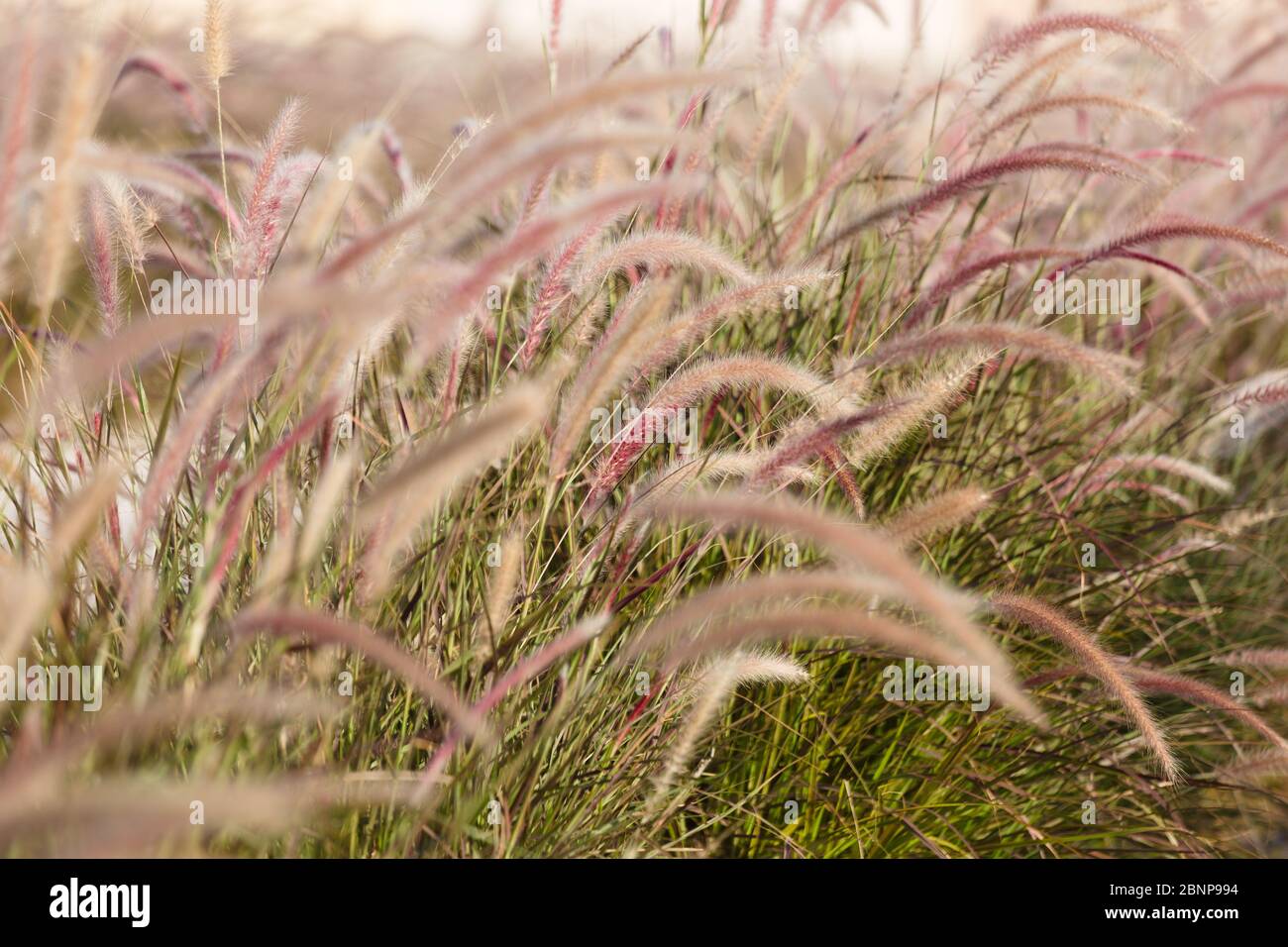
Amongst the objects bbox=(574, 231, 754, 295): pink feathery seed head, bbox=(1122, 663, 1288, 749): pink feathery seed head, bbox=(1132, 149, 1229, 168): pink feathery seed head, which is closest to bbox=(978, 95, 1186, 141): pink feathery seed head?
bbox=(1132, 149, 1229, 168): pink feathery seed head

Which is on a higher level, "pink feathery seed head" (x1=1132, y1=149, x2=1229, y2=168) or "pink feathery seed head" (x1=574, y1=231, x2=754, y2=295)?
"pink feathery seed head" (x1=1132, y1=149, x2=1229, y2=168)

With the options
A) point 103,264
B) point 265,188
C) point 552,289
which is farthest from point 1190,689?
point 103,264

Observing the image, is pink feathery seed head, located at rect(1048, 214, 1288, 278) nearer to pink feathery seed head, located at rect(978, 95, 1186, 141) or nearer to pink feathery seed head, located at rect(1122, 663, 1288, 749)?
pink feathery seed head, located at rect(978, 95, 1186, 141)

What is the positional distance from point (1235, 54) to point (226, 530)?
3978 millimetres

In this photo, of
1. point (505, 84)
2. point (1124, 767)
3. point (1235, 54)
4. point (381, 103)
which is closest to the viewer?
point (1124, 767)

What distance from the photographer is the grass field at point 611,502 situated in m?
1.08

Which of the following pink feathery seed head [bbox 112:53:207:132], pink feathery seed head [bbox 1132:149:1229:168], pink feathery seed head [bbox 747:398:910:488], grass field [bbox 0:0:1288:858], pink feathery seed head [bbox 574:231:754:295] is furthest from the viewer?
pink feathery seed head [bbox 1132:149:1229:168]

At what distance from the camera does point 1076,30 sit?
194 cm

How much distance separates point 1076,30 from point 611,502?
1.15 meters

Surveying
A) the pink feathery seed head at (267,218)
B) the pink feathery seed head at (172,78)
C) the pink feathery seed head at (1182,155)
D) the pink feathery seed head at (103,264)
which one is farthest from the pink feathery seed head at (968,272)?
Result: the pink feathery seed head at (172,78)

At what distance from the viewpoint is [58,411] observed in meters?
1.69

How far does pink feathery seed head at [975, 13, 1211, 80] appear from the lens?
1.83 m
